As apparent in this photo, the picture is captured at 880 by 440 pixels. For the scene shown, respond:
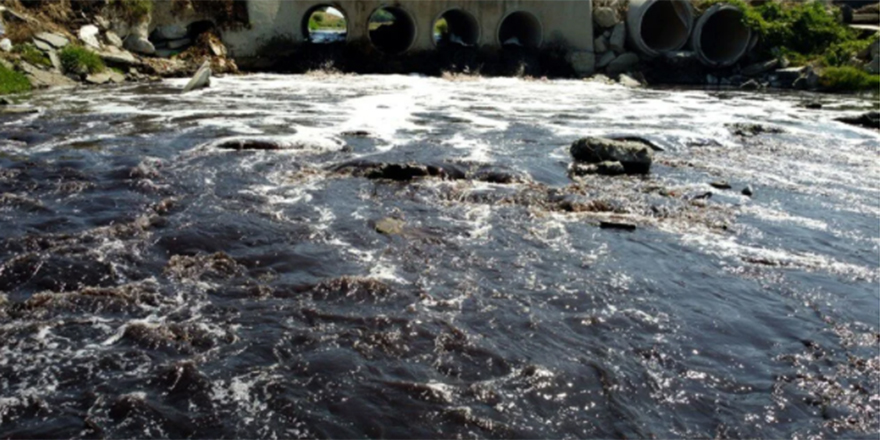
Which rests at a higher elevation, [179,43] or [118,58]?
[179,43]

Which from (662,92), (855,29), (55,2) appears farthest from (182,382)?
(855,29)

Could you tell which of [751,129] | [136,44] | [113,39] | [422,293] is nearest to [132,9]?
[136,44]

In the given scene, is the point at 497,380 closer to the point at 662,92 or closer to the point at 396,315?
the point at 396,315

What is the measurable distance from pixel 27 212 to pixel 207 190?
98.9 inches

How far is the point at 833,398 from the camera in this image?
20.8 feet

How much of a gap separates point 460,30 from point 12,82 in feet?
73.2

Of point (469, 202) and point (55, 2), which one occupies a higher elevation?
point (55, 2)

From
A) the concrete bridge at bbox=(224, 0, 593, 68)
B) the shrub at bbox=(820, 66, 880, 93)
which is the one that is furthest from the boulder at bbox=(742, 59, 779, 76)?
the concrete bridge at bbox=(224, 0, 593, 68)

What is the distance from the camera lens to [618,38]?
112 feet

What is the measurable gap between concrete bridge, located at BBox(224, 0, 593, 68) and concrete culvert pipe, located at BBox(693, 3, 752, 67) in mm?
5078

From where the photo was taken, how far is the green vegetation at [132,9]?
1061 inches

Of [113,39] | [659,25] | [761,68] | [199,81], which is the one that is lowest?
[761,68]

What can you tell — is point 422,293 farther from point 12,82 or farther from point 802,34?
point 802,34

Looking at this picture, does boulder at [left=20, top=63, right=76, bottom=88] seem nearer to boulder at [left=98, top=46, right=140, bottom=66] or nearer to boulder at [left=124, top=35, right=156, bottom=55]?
boulder at [left=98, top=46, right=140, bottom=66]
